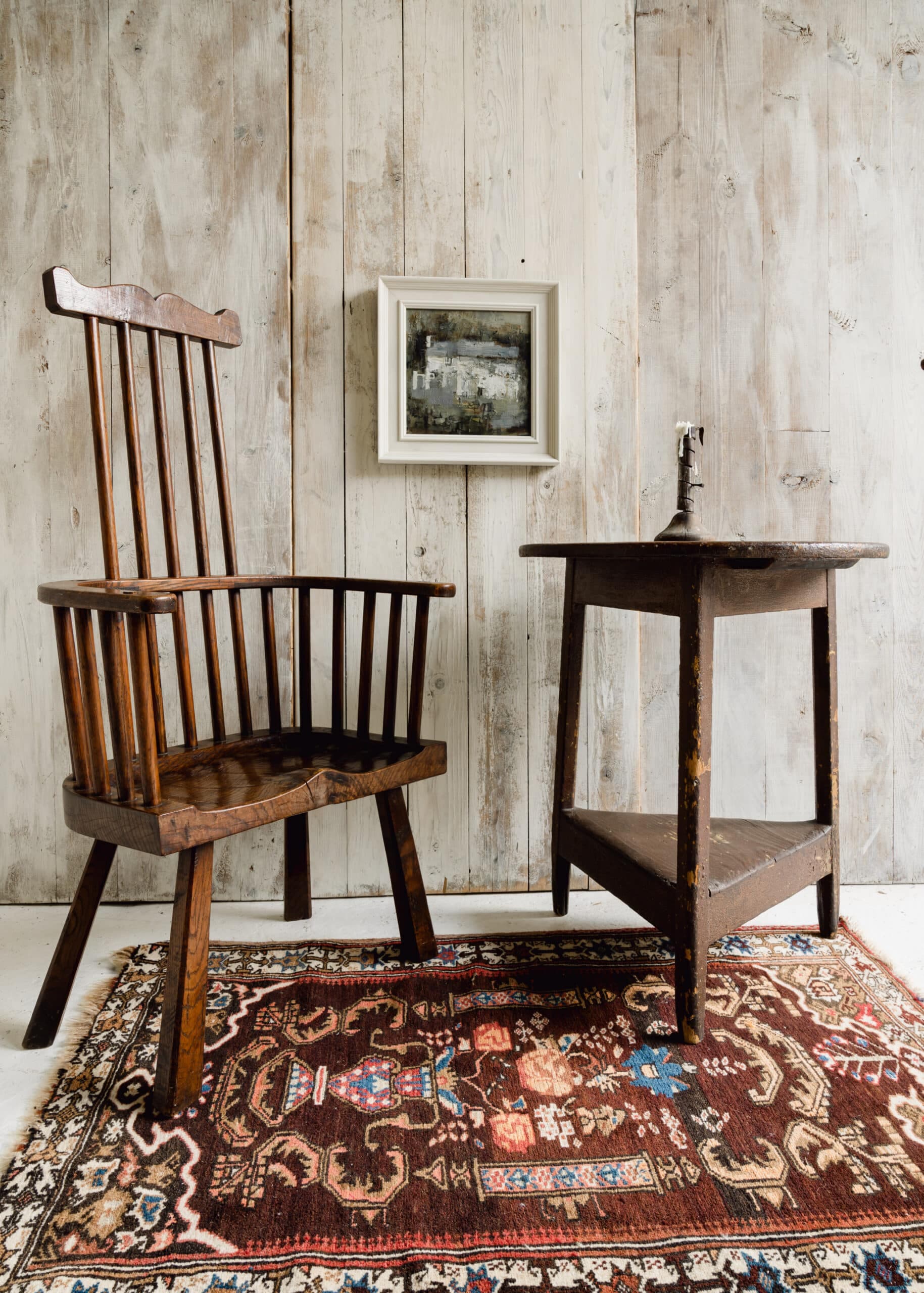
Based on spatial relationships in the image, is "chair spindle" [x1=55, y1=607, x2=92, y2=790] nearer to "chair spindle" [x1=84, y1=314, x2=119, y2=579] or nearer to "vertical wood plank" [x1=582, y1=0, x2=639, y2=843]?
"chair spindle" [x1=84, y1=314, x2=119, y2=579]

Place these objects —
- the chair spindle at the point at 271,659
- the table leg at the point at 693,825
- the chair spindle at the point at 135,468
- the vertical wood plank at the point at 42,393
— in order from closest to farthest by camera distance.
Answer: the table leg at the point at 693,825, the chair spindle at the point at 135,468, the chair spindle at the point at 271,659, the vertical wood plank at the point at 42,393

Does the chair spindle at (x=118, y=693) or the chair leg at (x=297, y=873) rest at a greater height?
the chair spindle at (x=118, y=693)

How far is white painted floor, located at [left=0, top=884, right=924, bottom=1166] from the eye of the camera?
5.05 feet

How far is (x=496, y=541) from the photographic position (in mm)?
1917

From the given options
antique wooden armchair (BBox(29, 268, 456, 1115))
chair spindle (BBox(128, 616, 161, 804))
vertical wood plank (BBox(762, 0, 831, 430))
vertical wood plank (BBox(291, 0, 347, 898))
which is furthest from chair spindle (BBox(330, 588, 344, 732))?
vertical wood plank (BBox(762, 0, 831, 430))

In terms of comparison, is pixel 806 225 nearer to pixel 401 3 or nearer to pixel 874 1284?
pixel 401 3

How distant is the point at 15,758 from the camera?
73.1 inches

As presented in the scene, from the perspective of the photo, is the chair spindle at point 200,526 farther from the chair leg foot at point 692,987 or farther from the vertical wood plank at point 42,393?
the chair leg foot at point 692,987

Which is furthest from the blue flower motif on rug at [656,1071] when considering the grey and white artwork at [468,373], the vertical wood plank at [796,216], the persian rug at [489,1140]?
the vertical wood plank at [796,216]

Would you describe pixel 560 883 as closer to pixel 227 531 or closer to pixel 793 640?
pixel 793 640

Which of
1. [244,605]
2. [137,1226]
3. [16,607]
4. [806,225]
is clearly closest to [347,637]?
[244,605]

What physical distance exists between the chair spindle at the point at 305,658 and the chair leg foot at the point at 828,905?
115cm

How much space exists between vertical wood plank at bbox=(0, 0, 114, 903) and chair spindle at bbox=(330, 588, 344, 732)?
64 cm

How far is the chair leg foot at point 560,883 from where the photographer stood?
176cm
